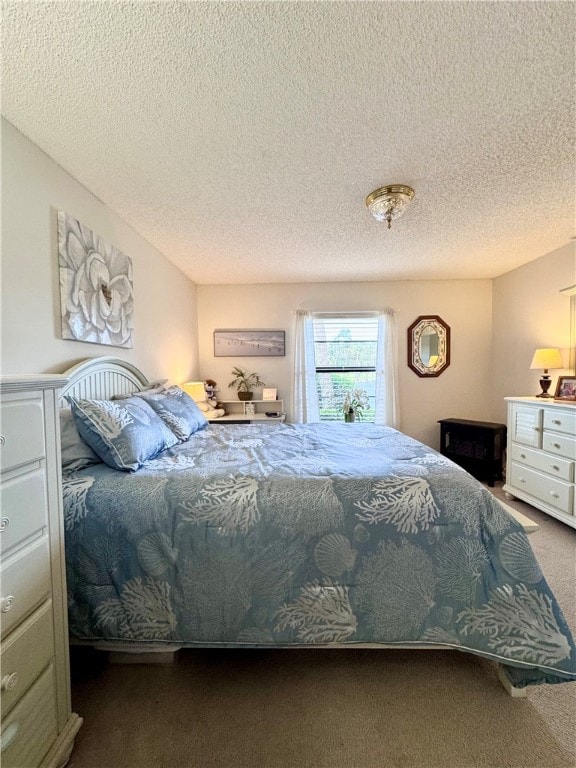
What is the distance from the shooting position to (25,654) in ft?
2.80

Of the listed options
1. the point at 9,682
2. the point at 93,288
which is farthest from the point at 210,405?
the point at 9,682

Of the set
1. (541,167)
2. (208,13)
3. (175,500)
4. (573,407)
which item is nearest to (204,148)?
(208,13)

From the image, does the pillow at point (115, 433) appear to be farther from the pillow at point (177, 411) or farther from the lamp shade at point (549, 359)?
the lamp shade at point (549, 359)

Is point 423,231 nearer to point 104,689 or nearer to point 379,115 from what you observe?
point 379,115

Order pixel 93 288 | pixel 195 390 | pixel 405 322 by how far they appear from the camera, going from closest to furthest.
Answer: pixel 93 288, pixel 195 390, pixel 405 322

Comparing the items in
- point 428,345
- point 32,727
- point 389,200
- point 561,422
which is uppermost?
point 389,200

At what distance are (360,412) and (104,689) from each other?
3404 mm

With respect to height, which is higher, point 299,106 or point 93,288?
point 299,106

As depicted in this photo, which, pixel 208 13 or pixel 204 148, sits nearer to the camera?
pixel 208 13

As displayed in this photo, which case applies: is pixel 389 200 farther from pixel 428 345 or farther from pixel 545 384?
pixel 428 345

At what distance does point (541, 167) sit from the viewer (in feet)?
5.70

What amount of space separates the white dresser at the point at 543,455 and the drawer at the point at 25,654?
320 centimetres

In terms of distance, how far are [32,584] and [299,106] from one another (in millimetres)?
1993

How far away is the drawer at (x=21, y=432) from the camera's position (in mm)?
813
